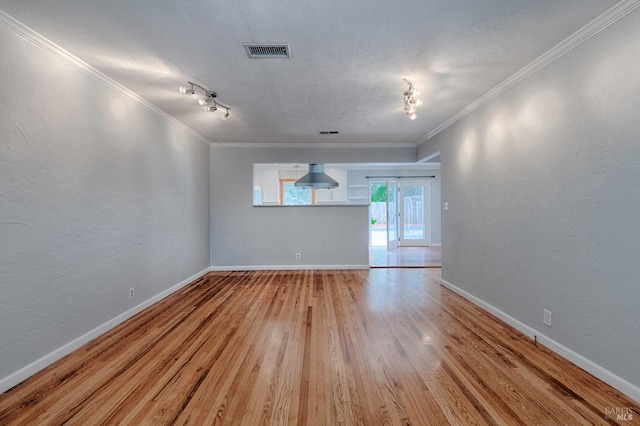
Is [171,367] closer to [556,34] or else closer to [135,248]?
[135,248]

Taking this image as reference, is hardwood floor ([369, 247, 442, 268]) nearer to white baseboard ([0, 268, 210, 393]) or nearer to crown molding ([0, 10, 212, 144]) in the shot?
white baseboard ([0, 268, 210, 393])

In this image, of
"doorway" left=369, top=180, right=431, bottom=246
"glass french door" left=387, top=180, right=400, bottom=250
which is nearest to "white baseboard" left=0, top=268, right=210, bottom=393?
"glass french door" left=387, top=180, right=400, bottom=250

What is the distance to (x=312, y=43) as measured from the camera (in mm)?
2043

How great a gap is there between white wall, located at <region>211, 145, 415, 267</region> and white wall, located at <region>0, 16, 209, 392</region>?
62.7 inches

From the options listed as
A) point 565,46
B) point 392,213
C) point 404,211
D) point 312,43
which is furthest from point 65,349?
point 404,211

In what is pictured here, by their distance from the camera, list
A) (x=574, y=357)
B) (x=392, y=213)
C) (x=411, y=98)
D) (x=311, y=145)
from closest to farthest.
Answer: (x=574, y=357), (x=411, y=98), (x=311, y=145), (x=392, y=213)

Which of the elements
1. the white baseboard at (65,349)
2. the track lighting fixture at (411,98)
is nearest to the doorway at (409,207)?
the track lighting fixture at (411,98)

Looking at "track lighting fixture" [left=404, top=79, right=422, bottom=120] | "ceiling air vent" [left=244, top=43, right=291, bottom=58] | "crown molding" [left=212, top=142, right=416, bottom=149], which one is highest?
"crown molding" [left=212, top=142, right=416, bottom=149]

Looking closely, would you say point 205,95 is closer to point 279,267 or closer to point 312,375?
point 312,375

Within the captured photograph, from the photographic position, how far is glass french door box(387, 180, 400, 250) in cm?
780

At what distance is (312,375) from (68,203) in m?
2.44

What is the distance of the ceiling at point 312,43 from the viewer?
1.70m

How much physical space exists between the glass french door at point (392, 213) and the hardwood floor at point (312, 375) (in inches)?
186

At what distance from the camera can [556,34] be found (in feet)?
6.46
